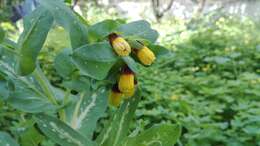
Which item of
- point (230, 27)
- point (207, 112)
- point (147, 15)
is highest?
point (207, 112)

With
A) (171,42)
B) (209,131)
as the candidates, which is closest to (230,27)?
(171,42)

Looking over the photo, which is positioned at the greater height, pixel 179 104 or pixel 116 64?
pixel 116 64

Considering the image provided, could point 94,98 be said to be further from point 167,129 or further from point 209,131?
point 209,131

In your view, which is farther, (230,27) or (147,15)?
(147,15)

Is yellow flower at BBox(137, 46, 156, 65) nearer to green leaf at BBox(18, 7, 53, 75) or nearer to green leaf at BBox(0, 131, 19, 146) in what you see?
green leaf at BBox(18, 7, 53, 75)

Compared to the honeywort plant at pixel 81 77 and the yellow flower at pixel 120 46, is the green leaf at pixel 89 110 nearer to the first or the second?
the honeywort plant at pixel 81 77

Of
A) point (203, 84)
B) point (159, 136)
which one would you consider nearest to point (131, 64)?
point (159, 136)
